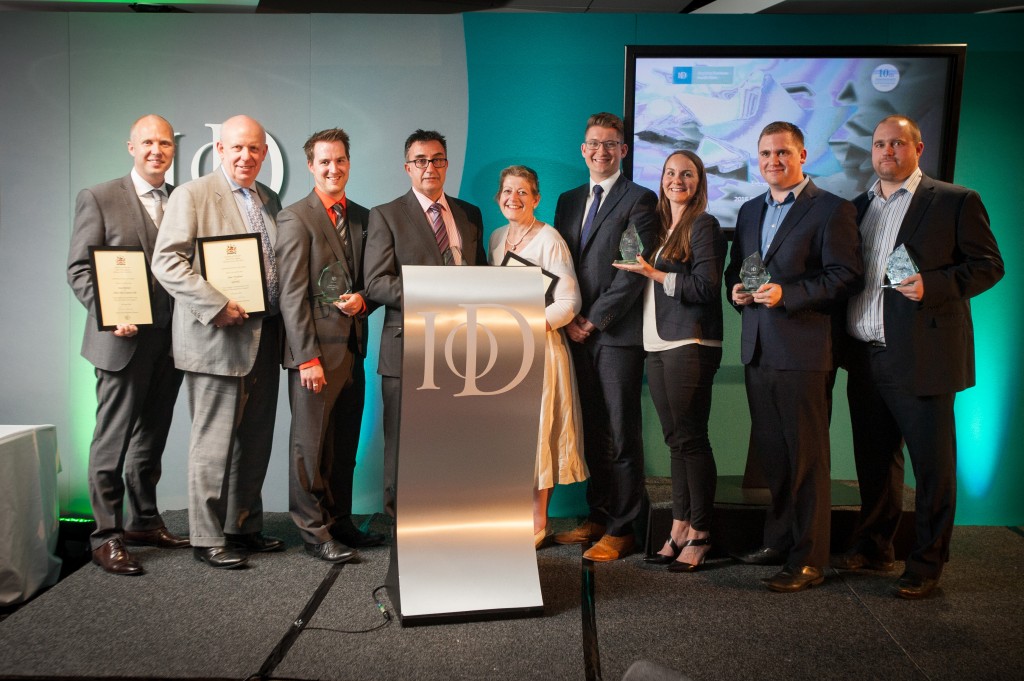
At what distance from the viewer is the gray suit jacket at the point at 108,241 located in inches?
150

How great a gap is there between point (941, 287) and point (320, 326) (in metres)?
2.62

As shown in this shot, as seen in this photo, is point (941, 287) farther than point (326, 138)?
No

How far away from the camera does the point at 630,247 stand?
12.4ft

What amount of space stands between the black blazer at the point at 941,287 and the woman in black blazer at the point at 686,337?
747 millimetres

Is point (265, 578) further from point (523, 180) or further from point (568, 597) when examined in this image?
point (523, 180)

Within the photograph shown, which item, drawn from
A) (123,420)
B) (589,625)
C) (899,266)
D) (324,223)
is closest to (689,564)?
(589,625)

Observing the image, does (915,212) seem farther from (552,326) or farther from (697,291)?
(552,326)

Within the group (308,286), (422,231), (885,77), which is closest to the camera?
(308,286)

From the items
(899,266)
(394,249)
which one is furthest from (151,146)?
(899,266)

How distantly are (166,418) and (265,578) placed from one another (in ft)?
3.25

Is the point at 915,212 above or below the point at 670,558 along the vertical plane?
above

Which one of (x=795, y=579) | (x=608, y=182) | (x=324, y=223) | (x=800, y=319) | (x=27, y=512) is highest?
(x=608, y=182)

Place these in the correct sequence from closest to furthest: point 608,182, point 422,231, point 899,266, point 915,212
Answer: point 899,266 < point 915,212 < point 422,231 < point 608,182

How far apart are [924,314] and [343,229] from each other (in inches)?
99.9
